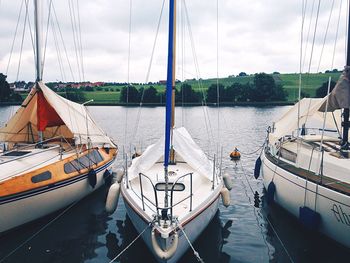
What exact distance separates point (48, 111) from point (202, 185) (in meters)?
8.01

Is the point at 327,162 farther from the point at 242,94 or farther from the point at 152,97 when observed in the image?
the point at 152,97

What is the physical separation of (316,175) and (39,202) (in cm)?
931

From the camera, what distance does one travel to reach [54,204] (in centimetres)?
1196

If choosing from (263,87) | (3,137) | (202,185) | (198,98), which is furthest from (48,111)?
(263,87)

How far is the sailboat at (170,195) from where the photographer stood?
313 inches

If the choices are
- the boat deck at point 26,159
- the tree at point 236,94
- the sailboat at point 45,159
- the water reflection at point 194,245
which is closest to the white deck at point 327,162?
the water reflection at point 194,245

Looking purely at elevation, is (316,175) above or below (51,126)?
below

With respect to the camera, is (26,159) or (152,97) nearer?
(26,159)

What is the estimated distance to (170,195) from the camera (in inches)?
384

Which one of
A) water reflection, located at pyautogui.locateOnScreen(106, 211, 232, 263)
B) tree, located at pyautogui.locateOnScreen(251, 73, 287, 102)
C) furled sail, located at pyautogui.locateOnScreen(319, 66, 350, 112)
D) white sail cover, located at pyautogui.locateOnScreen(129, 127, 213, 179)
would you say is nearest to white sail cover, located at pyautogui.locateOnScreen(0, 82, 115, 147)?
white sail cover, located at pyautogui.locateOnScreen(129, 127, 213, 179)

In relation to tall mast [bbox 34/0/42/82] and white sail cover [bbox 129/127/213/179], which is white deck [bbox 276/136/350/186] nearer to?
white sail cover [bbox 129/127/213/179]

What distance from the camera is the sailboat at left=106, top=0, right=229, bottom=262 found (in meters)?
7.94

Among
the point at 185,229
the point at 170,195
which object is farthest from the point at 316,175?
the point at 185,229

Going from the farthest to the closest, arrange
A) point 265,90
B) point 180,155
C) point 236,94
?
point 236,94 < point 265,90 < point 180,155
